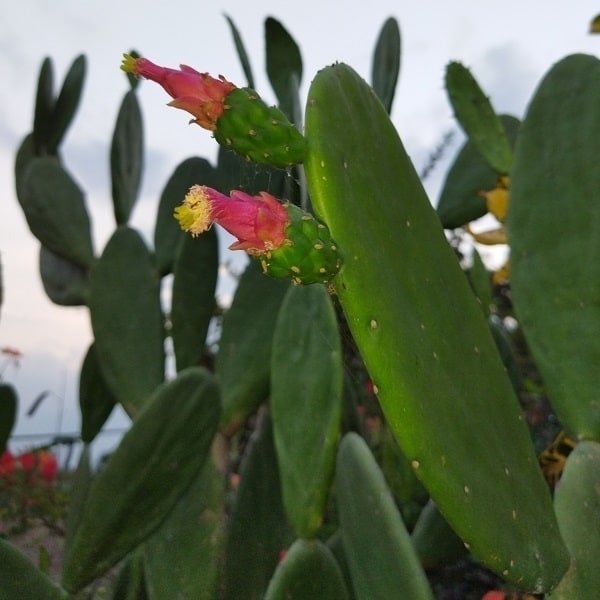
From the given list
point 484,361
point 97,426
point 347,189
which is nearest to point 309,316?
point 484,361

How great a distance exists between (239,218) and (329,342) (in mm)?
511

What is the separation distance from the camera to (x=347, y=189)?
0.55m

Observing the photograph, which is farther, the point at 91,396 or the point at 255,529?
the point at 91,396

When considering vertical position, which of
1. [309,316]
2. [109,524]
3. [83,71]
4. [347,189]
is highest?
[83,71]

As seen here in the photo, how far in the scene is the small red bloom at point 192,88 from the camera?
506 mm

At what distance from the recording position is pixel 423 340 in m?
0.59

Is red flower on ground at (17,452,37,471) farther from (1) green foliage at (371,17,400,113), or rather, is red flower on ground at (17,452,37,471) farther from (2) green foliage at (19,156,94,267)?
(1) green foliage at (371,17,400,113)

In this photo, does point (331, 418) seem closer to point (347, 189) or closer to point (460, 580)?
point (347, 189)

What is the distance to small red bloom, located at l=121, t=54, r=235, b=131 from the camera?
0.51 metres

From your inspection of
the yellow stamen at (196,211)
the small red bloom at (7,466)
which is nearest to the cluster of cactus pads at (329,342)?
the yellow stamen at (196,211)

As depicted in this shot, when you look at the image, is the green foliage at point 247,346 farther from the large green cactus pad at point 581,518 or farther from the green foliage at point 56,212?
the large green cactus pad at point 581,518

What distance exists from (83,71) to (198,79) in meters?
1.32

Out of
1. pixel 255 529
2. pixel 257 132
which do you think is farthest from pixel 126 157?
pixel 257 132

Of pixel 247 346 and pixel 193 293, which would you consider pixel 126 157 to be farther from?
pixel 247 346
